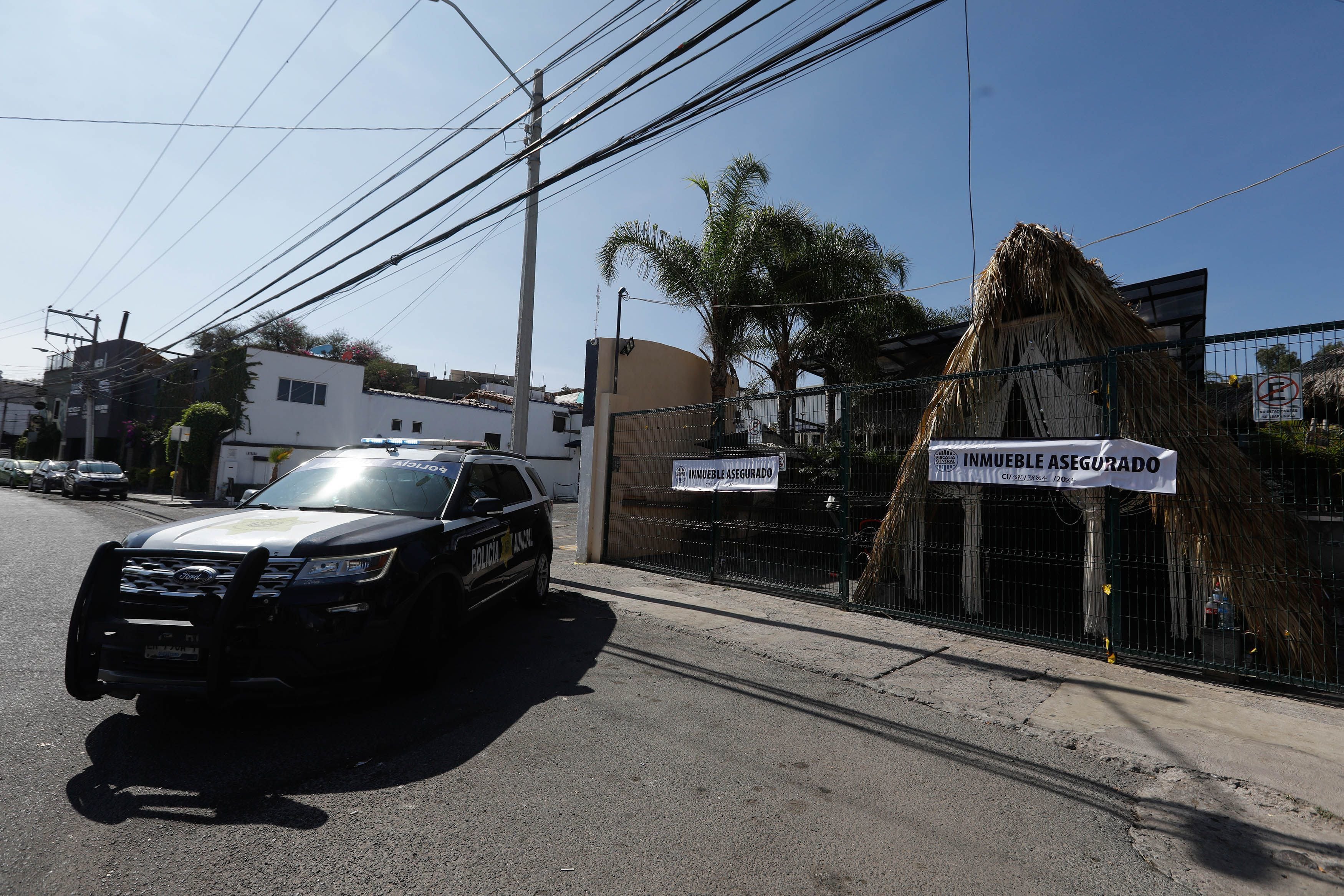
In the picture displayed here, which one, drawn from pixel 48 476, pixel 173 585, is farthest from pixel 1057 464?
pixel 48 476

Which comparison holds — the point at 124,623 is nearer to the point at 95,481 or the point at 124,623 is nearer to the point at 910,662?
the point at 910,662

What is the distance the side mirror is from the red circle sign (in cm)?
581

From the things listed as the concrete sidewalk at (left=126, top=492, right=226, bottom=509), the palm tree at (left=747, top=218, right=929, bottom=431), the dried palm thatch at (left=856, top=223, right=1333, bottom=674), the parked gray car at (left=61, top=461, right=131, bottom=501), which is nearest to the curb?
the concrete sidewalk at (left=126, top=492, right=226, bottom=509)

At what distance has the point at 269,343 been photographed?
45.8 meters

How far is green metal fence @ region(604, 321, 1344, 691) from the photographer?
5.25 meters

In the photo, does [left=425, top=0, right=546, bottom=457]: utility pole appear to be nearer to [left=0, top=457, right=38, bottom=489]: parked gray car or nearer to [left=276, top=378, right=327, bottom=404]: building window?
[left=276, top=378, right=327, bottom=404]: building window

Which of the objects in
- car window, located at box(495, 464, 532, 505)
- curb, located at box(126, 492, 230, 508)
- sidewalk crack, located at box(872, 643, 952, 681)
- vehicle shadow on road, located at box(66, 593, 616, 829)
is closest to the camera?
vehicle shadow on road, located at box(66, 593, 616, 829)

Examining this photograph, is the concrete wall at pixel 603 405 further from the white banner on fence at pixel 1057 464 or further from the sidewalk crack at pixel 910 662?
the sidewalk crack at pixel 910 662

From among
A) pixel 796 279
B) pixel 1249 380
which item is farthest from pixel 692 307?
pixel 1249 380

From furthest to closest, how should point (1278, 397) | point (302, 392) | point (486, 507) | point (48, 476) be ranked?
point (302, 392) → point (48, 476) → point (486, 507) → point (1278, 397)

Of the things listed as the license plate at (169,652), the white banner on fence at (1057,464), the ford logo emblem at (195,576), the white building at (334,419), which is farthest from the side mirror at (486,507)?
the white building at (334,419)

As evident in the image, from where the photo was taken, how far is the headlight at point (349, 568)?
390cm

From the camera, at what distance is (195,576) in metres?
3.74

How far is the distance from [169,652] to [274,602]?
555mm
